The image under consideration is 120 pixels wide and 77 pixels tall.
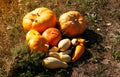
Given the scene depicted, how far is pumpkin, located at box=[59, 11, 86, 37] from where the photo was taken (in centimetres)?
636

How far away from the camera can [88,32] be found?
671 centimetres

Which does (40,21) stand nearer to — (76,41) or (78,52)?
(76,41)

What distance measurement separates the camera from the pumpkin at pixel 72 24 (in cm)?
636

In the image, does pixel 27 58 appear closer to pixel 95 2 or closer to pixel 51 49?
pixel 51 49

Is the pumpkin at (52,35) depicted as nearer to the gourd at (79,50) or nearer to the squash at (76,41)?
the squash at (76,41)

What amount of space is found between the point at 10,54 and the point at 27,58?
0.51 metres

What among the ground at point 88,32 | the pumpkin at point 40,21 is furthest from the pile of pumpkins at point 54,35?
the ground at point 88,32

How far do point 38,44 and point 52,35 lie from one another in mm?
349

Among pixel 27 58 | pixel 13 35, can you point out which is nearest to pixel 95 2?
pixel 13 35

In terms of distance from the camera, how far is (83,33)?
6.64 metres

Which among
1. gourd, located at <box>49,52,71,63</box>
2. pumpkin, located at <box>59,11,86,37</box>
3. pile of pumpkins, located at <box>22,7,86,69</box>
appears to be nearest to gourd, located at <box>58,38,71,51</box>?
pile of pumpkins, located at <box>22,7,86,69</box>

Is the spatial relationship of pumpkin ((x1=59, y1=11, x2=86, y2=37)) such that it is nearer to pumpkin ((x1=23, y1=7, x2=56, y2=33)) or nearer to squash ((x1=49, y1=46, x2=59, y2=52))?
pumpkin ((x1=23, y1=7, x2=56, y2=33))

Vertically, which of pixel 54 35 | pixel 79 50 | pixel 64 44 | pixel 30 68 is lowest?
pixel 30 68

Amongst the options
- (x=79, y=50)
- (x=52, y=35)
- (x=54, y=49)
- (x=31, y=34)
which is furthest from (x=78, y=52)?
(x=31, y=34)
